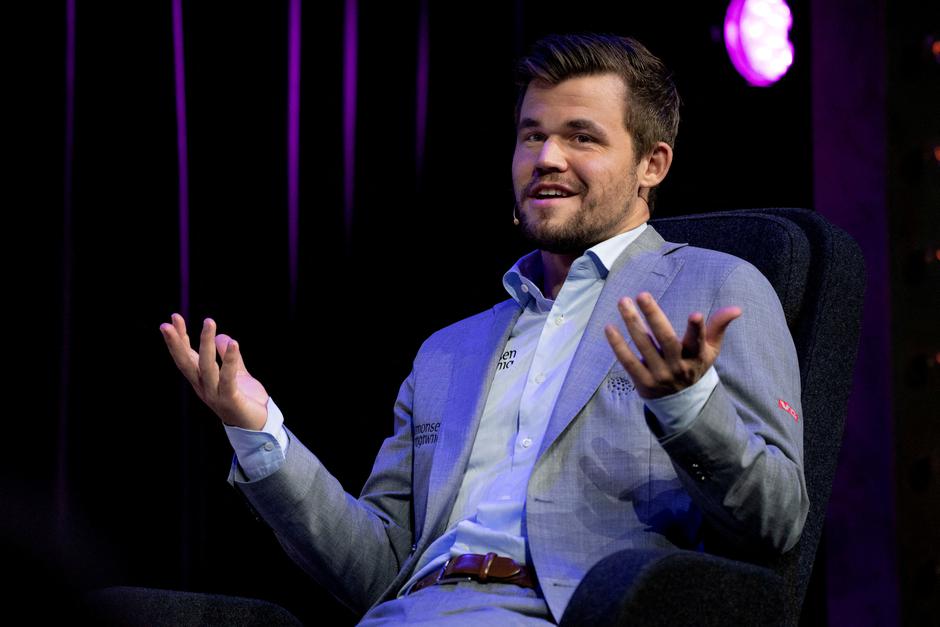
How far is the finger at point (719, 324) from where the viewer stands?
1229 mm

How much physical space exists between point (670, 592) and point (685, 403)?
22cm

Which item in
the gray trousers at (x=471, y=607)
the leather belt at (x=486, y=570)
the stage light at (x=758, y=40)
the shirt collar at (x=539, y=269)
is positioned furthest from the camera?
the stage light at (x=758, y=40)

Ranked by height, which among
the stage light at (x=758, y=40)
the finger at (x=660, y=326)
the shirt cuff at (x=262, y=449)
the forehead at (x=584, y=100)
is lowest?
the shirt cuff at (x=262, y=449)

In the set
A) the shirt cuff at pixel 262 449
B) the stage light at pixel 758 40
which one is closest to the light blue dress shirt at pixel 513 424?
the shirt cuff at pixel 262 449

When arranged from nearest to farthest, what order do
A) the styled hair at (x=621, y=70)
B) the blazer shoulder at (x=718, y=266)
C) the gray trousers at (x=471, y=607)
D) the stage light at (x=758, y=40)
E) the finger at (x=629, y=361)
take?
the finger at (x=629, y=361) < the gray trousers at (x=471, y=607) < the blazer shoulder at (x=718, y=266) < the styled hair at (x=621, y=70) < the stage light at (x=758, y=40)

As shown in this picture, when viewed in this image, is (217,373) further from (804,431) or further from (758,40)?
(758,40)

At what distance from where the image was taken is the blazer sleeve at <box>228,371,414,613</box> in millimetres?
1612

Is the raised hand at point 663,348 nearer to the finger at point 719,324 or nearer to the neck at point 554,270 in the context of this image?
the finger at point 719,324

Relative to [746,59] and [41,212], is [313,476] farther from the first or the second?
[746,59]

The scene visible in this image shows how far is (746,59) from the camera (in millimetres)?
2988

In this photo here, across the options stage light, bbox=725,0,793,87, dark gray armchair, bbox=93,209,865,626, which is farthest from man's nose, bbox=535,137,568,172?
stage light, bbox=725,0,793,87

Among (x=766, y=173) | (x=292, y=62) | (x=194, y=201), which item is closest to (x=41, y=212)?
(x=194, y=201)

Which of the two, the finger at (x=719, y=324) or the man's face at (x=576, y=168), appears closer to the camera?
the finger at (x=719, y=324)

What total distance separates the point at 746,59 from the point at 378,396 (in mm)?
1386
